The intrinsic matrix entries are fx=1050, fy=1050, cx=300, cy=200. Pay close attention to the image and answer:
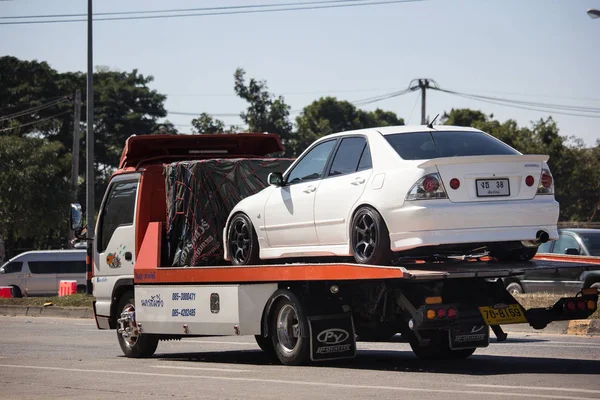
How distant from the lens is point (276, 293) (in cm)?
1120

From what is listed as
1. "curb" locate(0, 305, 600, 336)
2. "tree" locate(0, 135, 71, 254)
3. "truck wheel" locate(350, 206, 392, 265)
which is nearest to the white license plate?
"truck wheel" locate(350, 206, 392, 265)

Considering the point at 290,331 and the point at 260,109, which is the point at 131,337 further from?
the point at 260,109

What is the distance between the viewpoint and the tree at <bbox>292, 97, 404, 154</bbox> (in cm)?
6675

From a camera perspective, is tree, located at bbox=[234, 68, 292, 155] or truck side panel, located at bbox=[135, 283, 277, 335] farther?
tree, located at bbox=[234, 68, 292, 155]

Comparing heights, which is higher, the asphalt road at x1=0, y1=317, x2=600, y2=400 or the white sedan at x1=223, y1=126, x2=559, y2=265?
the white sedan at x1=223, y1=126, x2=559, y2=265

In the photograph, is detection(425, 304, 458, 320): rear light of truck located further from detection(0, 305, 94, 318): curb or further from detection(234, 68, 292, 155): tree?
detection(234, 68, 292, 155): tree

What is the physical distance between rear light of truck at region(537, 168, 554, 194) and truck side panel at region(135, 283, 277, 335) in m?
3.03

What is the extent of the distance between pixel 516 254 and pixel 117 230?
19.9 feet

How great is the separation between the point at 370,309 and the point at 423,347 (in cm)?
159

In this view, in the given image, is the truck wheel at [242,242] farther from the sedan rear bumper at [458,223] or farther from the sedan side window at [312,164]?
the sedan rear bumper at [458,223]

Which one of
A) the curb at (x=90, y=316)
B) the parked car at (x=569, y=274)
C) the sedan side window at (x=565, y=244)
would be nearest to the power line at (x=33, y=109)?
the curb at (x=90, y=316)

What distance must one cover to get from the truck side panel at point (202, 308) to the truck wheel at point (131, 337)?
0.80 feet

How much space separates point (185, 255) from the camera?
12891mm

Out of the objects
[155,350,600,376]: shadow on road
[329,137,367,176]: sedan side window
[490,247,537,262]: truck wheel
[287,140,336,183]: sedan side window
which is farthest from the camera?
[287,140,336,183]: sedan side window
